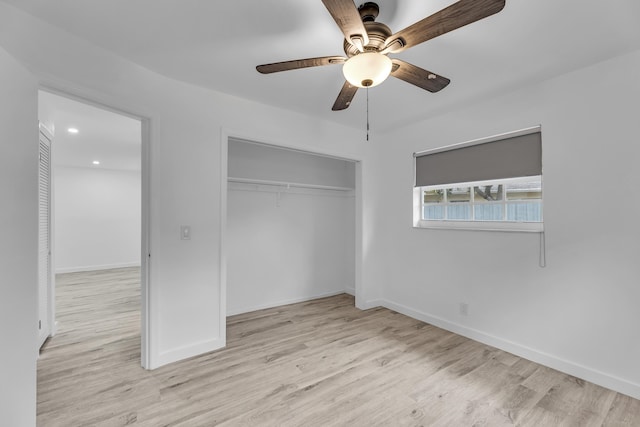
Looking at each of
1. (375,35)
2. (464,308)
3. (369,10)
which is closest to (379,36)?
(375,35)

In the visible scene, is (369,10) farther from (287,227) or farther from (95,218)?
(95,218)

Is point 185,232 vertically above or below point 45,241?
above

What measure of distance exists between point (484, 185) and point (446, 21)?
82.9 inches

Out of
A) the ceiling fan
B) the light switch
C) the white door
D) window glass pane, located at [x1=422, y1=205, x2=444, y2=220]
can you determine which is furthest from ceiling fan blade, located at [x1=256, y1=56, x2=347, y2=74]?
the white door

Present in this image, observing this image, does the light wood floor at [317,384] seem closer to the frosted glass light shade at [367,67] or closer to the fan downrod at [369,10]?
the frosted glass light shade at [367,67]

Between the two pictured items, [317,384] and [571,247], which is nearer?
[317,384]

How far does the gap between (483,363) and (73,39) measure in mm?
3926

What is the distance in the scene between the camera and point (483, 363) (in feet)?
7.86

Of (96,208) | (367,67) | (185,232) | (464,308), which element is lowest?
(464,308)

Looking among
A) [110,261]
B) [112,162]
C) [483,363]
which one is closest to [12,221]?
[483,363]

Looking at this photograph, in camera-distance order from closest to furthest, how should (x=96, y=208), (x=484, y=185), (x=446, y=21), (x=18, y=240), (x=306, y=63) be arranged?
(x=446, y=21)
(x=18, y=240)
(x=306, y=63)
(x=484, y=185)
(x=96, y=208)

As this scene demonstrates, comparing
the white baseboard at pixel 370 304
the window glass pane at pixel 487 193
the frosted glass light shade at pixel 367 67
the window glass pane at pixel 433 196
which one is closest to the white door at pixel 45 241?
the frosted glass light shade at pixel 367 67

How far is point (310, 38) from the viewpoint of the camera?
1.80 metres

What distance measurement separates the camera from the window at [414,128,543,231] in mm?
2547
